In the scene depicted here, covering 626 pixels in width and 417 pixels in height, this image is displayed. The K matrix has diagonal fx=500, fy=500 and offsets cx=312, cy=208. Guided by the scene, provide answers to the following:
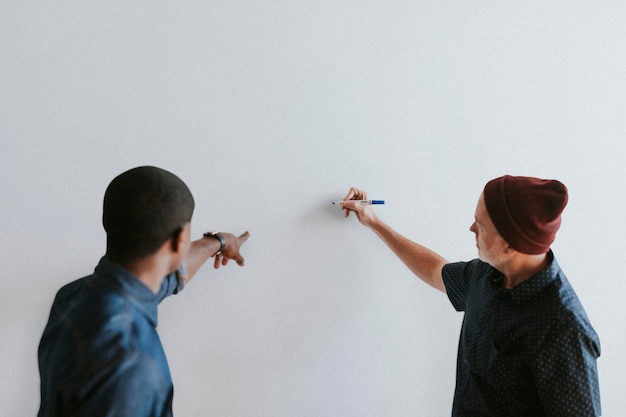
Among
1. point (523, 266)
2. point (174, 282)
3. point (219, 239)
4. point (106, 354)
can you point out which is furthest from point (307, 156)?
point (106, 354)

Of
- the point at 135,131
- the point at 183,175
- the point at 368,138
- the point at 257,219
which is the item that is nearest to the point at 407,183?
the point at 368,138

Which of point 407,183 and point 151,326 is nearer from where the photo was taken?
point 151,326

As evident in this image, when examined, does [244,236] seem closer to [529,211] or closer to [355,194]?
[355,194]

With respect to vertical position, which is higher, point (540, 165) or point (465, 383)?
point (540, 165)

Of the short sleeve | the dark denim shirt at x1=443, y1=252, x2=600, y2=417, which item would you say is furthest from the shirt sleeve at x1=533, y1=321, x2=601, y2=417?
the short sleeve

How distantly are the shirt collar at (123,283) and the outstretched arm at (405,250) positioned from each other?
1.89 ft

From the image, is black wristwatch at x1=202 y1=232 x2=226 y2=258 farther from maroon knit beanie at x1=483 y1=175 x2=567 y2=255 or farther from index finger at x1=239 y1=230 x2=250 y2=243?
maroon knit beanie at x1=483 y1=175 x2=567 y2=255

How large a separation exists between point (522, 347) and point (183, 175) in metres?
0.81

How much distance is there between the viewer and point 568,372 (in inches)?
36.2

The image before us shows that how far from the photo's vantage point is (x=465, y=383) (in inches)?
44.0

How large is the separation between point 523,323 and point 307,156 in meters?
0.61

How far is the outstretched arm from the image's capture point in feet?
4.14

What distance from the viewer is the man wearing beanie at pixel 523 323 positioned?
0.93m

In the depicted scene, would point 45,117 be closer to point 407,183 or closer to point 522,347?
point 407,183
